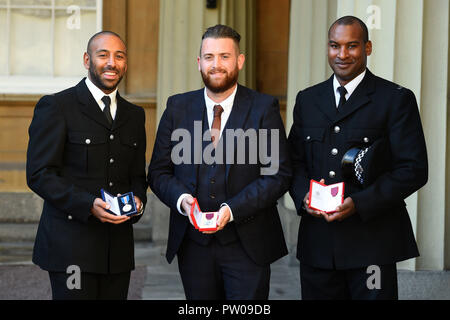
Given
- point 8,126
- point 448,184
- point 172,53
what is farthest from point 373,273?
point 8,126

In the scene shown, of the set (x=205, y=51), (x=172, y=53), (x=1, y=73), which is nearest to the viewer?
(x=205, y=51)

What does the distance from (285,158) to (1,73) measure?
17.2 feet

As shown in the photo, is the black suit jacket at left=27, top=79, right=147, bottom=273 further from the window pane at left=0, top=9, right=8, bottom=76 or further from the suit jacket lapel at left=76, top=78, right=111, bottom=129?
the window pane at left=0, top=9, right=8, bottom=76

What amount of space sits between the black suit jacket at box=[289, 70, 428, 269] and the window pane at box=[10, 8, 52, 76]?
4.94 meters

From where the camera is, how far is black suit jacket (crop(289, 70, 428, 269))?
3.32m

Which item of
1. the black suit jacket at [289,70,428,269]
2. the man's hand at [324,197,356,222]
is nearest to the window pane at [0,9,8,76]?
the black suit jacket at [289,70,428,269]

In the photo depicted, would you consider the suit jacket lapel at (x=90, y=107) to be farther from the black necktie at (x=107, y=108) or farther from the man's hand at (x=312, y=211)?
the man's hand at (x=312, y=211)

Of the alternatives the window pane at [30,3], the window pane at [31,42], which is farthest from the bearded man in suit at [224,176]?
the window pane at [30,3]

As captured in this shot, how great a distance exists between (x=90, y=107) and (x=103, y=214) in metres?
0.59

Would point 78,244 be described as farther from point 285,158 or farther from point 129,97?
point 129,97

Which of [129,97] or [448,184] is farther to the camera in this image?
[129,97]

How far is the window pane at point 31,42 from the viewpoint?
7.71m

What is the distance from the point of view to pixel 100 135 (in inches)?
138

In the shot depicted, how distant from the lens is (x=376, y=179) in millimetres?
3369
